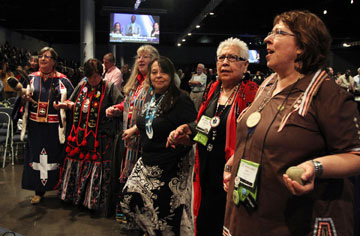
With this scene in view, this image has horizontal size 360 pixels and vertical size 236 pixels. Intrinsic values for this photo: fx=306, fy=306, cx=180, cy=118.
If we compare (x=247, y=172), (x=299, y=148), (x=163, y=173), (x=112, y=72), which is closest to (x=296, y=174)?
(x=299, y=148)

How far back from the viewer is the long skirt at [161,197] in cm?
223

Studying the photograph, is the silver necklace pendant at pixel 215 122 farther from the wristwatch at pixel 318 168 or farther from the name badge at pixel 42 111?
the name badge at pixel 42 111

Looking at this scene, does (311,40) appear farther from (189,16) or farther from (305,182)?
(189,16)

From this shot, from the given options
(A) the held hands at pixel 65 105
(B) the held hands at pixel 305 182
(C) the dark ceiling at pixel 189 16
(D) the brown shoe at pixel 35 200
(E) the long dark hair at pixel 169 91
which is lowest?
(D) the brown shoe at pixel 35 200

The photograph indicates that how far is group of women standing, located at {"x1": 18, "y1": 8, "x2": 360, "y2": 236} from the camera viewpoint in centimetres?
103

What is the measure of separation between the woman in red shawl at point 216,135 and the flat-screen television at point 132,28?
8.74 metres

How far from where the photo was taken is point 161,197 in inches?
87.8

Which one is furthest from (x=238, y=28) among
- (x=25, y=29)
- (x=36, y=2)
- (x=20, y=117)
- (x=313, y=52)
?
(x=313, y=52)

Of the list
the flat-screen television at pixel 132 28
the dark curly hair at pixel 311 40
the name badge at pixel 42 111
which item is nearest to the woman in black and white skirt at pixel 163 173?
the dark curly hair at pixel 311 40

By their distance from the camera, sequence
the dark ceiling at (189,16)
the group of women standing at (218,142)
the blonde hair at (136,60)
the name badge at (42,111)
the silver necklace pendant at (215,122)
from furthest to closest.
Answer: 1. the dark ceiling at (189,16)
2. the name badge at (42,111)
3. the blonde hair at (136,60)
4. the silver necklace pendant at (215,122)
5. the group of women standing at (218,142)

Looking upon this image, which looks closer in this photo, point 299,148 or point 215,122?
point 299,148

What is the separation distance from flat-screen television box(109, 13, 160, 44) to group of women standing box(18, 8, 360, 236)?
7.06 m

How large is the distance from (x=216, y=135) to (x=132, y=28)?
30.0 feet

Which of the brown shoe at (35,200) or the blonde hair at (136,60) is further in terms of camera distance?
the brown shoe at (35,200)
